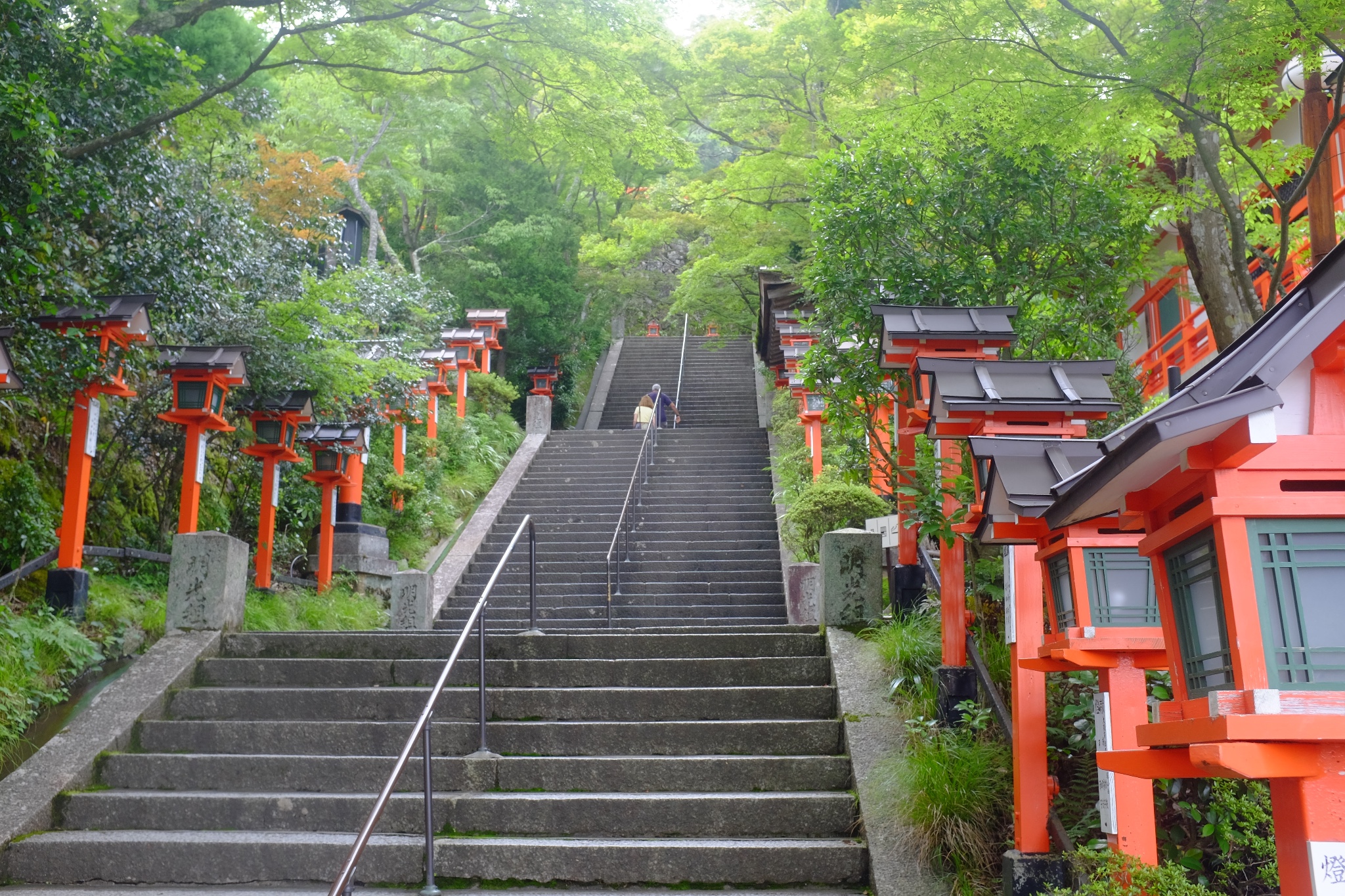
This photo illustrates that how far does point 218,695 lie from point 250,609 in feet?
9.68

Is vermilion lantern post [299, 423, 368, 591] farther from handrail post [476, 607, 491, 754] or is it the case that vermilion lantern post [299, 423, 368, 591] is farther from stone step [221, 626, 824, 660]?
handrail post [476, 607, 491, 754]

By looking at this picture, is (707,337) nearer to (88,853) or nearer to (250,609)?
(250,609)

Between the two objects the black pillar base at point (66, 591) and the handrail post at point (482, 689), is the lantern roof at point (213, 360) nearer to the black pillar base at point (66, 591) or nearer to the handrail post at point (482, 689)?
the black pillar base at point (66, 591)

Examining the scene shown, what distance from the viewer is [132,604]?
8258 mm

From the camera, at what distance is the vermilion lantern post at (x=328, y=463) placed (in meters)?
11.0

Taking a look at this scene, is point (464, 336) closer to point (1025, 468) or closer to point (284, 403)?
point (284, 403)

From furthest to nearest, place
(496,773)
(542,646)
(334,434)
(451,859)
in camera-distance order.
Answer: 1. (334,434)
2. (542,646)
3. (496,773)
4. (451,859)

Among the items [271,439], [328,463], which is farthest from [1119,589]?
[328,463]

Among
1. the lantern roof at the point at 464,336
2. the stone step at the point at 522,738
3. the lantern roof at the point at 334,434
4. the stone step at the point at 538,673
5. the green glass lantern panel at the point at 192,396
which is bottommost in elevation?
the stone step at the point at 522,738

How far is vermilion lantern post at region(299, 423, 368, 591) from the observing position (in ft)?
36.1

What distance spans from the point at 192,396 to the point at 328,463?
2.71 metres

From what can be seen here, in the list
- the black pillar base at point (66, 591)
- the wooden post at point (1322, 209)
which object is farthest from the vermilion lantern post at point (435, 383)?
the wooden post at point (1322, 209)

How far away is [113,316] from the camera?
7660 mm

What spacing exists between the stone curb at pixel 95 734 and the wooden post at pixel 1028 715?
4761mm
